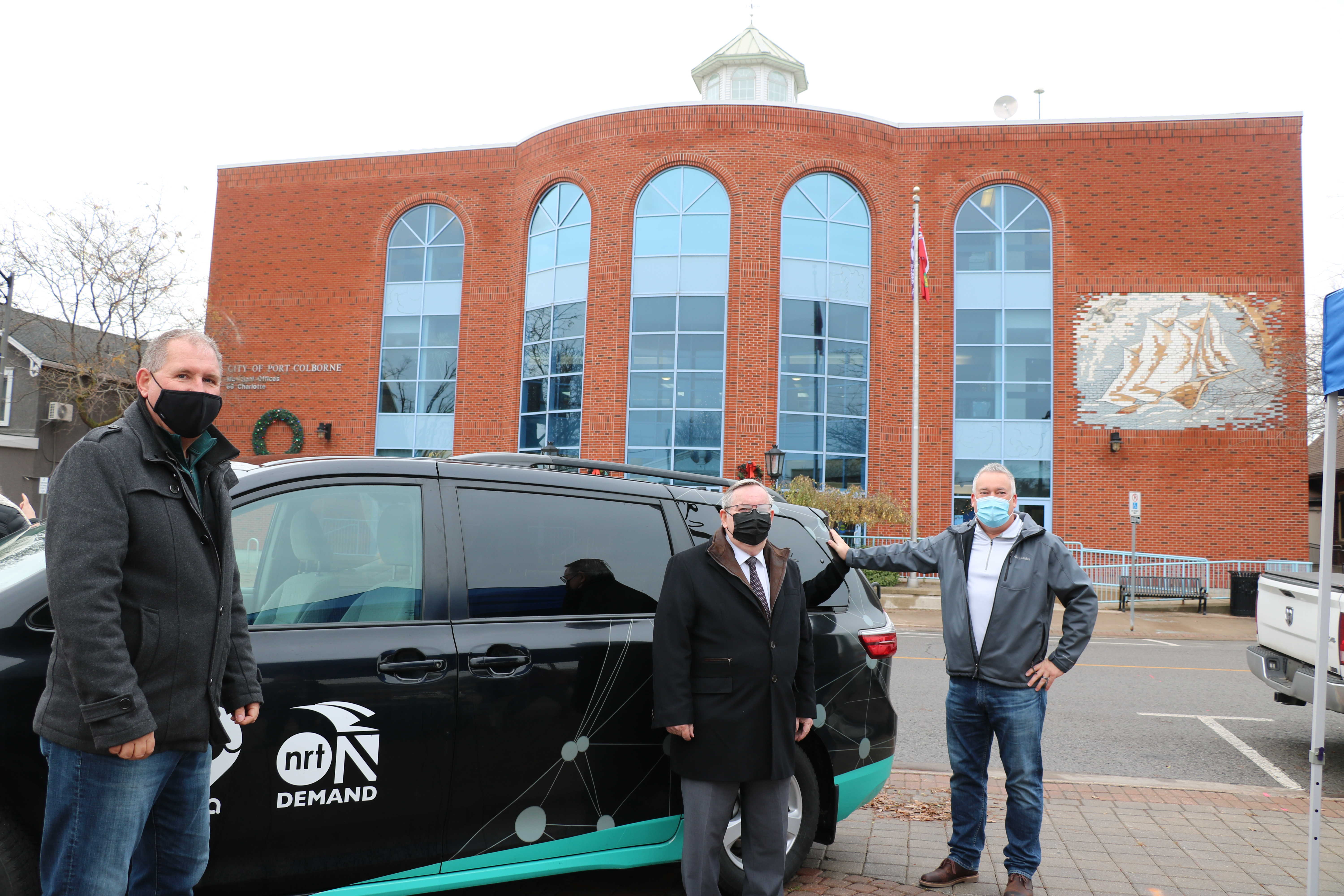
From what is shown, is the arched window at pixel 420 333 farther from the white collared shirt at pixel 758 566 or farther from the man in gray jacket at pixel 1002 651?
the white collared shirt at pixel 758 566

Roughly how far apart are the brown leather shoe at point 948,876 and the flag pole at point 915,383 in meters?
16.9

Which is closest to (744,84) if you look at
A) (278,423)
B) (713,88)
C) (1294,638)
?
(713,88)

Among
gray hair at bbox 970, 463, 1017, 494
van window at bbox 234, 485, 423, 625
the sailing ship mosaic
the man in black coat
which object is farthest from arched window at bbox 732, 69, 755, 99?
van window at bbox 234, 485, 423, 625

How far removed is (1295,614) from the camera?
6570mm

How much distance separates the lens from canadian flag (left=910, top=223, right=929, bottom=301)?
21.4 meters

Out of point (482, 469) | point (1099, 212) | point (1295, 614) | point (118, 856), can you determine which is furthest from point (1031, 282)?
point (118, 856)

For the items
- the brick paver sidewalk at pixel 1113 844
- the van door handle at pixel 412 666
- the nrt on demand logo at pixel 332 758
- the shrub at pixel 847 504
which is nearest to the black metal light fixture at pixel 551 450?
the shrub at pixel 847 504

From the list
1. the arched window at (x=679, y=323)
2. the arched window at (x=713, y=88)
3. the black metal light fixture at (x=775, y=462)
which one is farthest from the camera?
the arched window at (x=713, y=88)

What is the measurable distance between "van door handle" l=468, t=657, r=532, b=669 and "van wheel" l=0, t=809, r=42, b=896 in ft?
4.43

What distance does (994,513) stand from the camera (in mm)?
4320

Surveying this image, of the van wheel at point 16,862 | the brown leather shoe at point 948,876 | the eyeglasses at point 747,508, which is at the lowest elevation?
the brown leather shoe at point 948,876

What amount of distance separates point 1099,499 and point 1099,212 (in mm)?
7871

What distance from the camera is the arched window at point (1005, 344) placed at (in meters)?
24.1

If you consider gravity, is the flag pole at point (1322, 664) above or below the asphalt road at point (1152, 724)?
above
